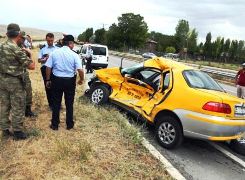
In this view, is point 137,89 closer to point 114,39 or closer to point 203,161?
point 203,161

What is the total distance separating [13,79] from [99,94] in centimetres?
338

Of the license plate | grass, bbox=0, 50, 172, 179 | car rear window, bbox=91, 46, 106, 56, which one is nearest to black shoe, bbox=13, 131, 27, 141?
grass, bbox=0, 50, 172, 179

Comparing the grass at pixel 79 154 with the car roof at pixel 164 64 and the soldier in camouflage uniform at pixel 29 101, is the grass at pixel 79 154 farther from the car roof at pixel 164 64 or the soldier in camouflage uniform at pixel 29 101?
the car roof at pixel 164 64

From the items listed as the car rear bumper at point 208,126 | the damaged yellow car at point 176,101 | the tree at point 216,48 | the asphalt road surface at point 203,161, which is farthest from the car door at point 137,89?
the tree at point 216,48

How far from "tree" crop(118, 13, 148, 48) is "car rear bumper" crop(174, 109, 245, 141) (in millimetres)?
98418

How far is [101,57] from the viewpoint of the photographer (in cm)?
2219

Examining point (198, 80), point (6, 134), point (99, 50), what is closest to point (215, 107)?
point (198, 80)

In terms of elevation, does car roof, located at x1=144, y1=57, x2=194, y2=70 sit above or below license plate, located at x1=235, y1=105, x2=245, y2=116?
above

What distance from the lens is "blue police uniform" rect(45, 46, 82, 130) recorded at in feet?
21.7

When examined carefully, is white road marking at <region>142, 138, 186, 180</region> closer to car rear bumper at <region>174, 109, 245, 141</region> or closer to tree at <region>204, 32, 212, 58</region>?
car rear bumper at <region>174, 109, 245, 141</region>

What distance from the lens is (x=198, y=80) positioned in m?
7.35

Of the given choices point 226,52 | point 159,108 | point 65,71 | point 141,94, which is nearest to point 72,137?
point 65,71

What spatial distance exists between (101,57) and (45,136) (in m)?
16.2

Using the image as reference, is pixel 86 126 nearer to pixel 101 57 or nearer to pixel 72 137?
pixel 72 137
